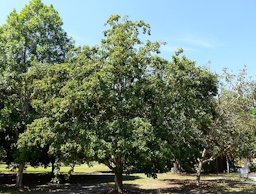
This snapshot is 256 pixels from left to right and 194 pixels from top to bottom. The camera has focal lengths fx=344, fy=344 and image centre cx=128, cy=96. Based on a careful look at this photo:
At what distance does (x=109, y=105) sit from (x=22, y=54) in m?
8.77

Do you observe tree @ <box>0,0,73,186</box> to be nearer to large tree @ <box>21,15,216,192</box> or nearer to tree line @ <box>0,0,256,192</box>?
tree line @ <box>0,0,256,192</box>

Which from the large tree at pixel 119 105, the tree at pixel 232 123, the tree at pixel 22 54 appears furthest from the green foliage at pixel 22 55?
the tree at pixel 232 123

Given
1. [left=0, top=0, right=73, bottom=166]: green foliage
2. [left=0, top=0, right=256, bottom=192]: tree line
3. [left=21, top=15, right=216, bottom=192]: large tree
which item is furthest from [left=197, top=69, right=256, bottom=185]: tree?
[left=0, top=0, right=73, bottom=166]: green foliage

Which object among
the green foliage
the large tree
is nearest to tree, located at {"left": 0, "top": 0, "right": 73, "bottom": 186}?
the green foliage

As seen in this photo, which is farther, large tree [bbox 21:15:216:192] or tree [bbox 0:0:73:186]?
tree [bbox 0:0:73:186]

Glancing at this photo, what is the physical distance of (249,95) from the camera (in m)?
24.3

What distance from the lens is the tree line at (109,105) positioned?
16188 millimetres

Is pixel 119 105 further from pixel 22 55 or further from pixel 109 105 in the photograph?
pixel 22 55

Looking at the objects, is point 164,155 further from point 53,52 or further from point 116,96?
point 53,52

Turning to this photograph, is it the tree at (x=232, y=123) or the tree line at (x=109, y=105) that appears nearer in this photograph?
the tree line at (x=109, y=105)

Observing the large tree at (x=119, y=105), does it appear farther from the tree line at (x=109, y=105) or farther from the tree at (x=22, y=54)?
the tree at (x=22, y=54)

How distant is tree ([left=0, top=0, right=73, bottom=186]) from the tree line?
0.07 m

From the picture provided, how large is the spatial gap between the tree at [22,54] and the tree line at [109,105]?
0.07 meters

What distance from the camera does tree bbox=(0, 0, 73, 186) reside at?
71.0ft
